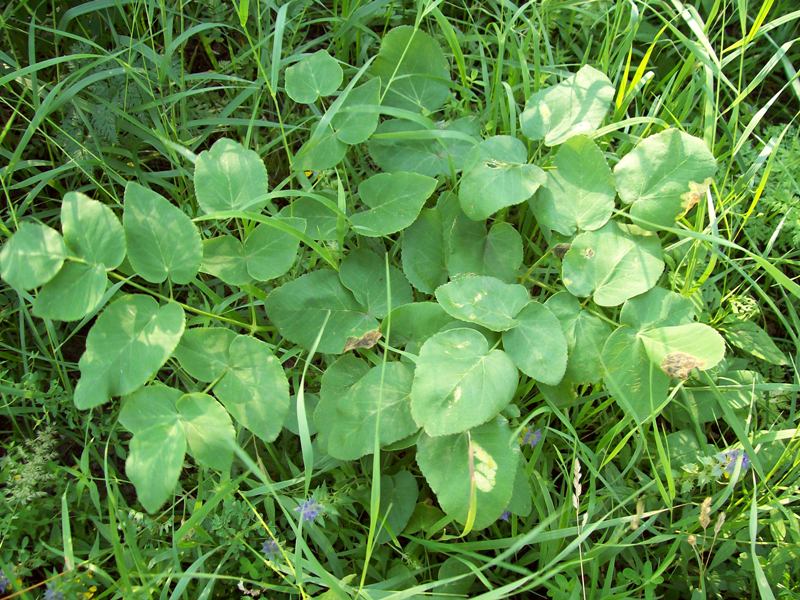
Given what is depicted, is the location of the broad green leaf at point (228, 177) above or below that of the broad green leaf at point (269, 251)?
above

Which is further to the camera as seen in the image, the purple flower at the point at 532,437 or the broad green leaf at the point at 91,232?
the purple flower at the point at 532,437

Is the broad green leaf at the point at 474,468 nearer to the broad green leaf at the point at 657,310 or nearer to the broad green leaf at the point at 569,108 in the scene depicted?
the broad green leaf at the point at 657,310

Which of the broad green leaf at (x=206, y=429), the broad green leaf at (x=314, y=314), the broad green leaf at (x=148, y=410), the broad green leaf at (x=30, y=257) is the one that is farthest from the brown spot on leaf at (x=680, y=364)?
the broad green leaf at (x=30, y=257)

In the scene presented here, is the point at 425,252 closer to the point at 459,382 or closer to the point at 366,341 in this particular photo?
the point at 366,341

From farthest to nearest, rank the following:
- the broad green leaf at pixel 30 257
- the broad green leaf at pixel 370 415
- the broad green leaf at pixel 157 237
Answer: the broad green leaf at pixel 370 415
the broad green leaf at pixel 157 237
the broad green leaf at pixel 30 257

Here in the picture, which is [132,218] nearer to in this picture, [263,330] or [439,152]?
[263,330]

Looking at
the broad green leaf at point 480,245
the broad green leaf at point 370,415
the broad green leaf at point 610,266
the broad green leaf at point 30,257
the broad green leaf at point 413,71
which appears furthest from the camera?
the broad green leaf at point 413,71

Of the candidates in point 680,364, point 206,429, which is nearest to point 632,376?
point 680,364

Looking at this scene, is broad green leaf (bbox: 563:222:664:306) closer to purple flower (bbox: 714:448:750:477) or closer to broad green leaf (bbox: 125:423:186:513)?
purple flower (bbox: 714:448:750:477)
